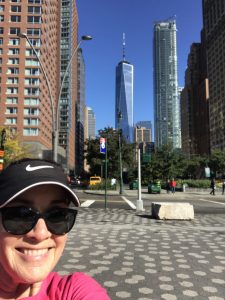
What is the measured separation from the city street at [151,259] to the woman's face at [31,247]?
10.9ft

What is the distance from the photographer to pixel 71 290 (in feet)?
4.70

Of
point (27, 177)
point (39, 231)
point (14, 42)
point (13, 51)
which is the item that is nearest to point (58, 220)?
point (39, 231)

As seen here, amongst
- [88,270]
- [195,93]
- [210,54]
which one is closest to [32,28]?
[88,270]

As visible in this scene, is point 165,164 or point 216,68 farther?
point 216,68

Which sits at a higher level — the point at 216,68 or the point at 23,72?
the point at 216,68

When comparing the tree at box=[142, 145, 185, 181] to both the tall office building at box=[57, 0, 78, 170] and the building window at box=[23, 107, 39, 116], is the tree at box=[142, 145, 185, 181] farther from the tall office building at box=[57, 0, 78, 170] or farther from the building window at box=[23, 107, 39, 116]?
the tall office building at box=[57, 0, 78, 170]

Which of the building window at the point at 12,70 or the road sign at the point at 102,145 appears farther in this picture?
the building window at the point at 12,70

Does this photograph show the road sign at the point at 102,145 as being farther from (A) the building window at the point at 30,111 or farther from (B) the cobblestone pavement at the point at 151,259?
(A) the building window at the point at 30,111

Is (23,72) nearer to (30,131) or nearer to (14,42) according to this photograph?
(14,42)

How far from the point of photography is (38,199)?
4.42 ft

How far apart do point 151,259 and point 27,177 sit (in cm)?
565

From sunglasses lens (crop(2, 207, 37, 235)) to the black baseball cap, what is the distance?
0.17 feet

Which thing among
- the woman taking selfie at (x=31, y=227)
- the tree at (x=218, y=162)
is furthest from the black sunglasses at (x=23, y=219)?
the tree at (x=218, y=162)

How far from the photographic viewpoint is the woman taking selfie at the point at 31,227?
4.18ft
